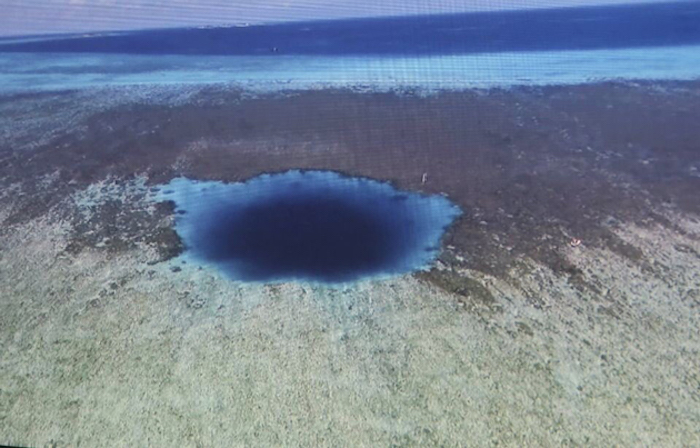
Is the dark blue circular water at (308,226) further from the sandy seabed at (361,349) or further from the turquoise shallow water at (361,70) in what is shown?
the turquoise shallow water at (361,70)

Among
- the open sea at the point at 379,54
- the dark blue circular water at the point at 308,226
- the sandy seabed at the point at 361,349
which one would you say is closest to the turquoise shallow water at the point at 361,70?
the open sea at the point at 379,54

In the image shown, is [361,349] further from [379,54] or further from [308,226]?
[379,54]

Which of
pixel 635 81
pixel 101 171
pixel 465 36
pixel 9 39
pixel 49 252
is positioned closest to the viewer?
pixel 49 252

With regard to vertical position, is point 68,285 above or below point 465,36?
below

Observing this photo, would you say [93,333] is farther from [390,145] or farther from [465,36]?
[465,36]

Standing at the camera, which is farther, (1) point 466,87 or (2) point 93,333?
(1) point 466,87

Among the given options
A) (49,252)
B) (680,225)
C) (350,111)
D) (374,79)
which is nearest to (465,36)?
(374,79)

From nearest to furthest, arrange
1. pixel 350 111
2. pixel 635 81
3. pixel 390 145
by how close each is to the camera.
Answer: pixel 390 145 < pixel 350 111 < pixel 635 81

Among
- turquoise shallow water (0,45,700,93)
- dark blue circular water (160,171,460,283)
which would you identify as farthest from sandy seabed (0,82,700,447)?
turquoise shallow water (0,45,700,93)

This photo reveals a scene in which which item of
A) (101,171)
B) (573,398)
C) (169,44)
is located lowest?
(573,398)
